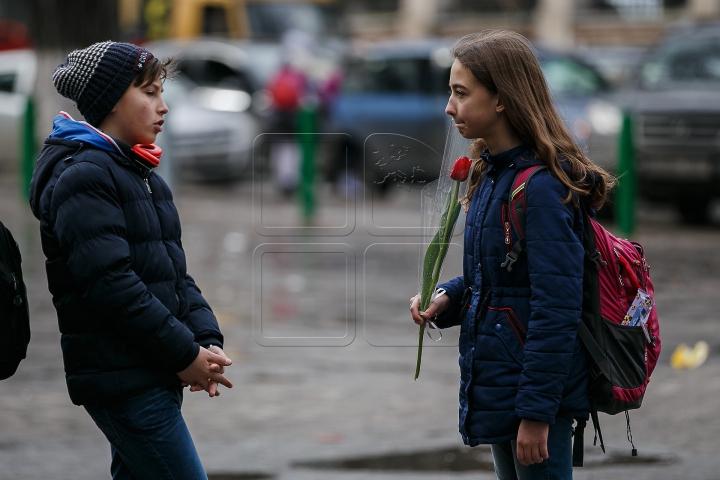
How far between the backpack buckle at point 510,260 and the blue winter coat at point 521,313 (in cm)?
3

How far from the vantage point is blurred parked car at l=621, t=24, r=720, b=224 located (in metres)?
12.4

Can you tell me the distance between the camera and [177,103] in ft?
56.1

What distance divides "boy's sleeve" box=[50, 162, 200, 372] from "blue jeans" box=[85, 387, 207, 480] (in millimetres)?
142

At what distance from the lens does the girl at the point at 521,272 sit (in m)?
2.93

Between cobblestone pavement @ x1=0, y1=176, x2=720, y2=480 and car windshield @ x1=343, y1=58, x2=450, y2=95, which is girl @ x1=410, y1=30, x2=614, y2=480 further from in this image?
car windshield @ x1=343, y1=58, x2=450, y2=95

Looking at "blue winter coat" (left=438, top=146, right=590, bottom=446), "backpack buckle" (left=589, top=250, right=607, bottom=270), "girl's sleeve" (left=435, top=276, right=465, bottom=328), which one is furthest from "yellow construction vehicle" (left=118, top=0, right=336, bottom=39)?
"backpack buckle" (left=589, top=250, right=607, bottom=270)

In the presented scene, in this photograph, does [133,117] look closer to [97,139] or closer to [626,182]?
[97,139]

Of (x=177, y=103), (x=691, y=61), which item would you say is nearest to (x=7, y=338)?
(x=691, y=61)

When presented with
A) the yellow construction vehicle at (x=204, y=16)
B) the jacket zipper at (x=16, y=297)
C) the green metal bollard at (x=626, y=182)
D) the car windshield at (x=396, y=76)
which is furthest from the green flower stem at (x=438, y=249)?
the yellow construction vehicle at (x=204, y=16)

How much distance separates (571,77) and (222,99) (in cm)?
614

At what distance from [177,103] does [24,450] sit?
12210 mm

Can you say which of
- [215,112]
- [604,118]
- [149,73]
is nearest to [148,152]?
[149,73]

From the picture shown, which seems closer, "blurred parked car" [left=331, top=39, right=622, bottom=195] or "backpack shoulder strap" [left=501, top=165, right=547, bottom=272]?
"backpack shoulder strap" [left=501, top=165, right=547, bottom=272]

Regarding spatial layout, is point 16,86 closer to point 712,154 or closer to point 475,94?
point 712,154
